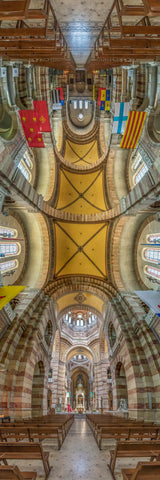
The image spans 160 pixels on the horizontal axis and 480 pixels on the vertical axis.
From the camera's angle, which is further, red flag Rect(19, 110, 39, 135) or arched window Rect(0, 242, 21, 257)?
arched window Rect(0, 242, 21, 257)

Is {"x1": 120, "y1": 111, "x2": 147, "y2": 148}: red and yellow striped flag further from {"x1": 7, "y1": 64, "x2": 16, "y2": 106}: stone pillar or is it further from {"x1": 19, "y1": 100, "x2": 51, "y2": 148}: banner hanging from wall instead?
{"x1": 7, "y1": 64, "x2": 16, "y2": 106}: stone pillar

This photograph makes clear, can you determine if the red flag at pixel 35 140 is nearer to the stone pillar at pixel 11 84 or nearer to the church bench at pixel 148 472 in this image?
the stone pillar at pixel 11 84

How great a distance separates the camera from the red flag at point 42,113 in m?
11.6

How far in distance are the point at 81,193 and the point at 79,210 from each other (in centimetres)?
141

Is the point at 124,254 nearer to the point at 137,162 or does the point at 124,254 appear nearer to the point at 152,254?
the point at 152,254

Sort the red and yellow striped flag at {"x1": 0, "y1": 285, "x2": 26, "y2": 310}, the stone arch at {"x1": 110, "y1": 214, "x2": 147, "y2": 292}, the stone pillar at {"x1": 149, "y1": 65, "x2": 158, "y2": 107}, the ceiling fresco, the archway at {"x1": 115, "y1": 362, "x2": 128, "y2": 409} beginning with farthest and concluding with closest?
the stone arch at {"x1": 110, "y1": 214, "x2": 147, "y2": 292}
the archway at {"x1": 115, "y1": 362, "x2": 128, "y2": 409}
the stone pillar at {"x1": 149, "y1": 65, "x2": 158, "y2": 107}
the red and yellow striped flag at {"x1": 0, "y1": 285, "x2": 26, "y2": 310}
the ceiling fresco

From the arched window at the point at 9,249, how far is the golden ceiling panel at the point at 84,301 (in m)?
6.03

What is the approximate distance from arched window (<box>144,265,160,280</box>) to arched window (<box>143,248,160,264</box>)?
1.77 ft

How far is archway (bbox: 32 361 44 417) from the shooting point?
1620 centimetres

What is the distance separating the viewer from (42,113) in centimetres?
1174

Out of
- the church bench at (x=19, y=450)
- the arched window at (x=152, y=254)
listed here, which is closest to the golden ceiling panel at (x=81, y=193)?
the arched window at (x=152, y=254)

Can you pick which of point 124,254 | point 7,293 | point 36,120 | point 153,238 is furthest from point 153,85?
point 7,293

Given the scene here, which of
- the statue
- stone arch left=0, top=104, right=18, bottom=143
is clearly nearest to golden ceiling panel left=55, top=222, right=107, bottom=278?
stone arch left=0, top=104, right=18, bottom=143

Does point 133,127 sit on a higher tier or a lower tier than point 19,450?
higher
